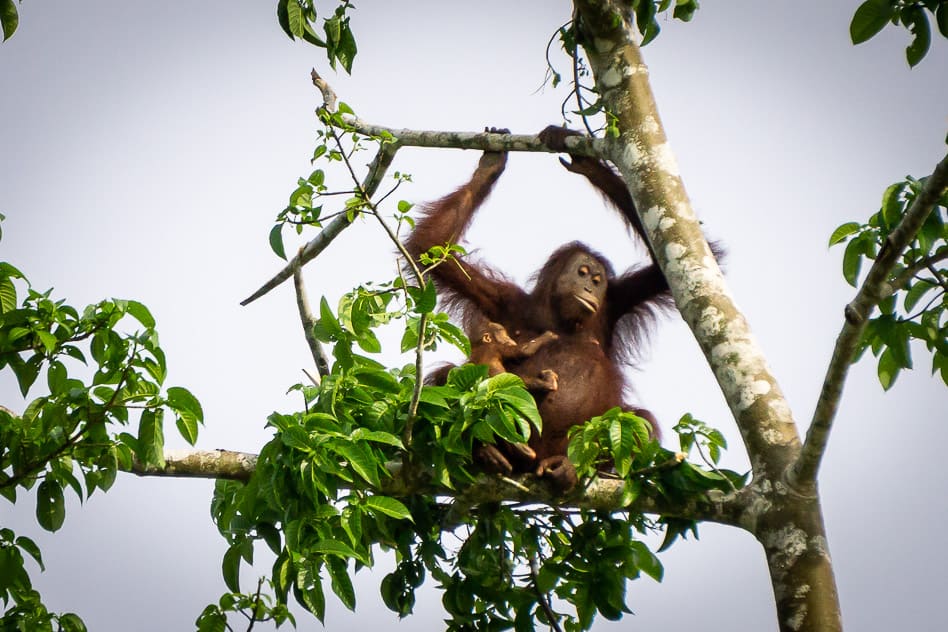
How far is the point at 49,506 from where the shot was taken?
4906mm

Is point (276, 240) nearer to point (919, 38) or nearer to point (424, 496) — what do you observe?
point (424, 496)

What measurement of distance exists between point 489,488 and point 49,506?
2.11 meters

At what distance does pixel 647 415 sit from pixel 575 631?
1316 mm

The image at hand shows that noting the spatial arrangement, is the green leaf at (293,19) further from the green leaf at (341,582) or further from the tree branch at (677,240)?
the green leaf at (341,582)

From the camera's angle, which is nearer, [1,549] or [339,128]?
[339,128]

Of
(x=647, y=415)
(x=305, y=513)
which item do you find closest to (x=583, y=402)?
(x=647, y=415)

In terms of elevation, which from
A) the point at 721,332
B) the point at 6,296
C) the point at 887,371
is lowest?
the point at 887,371

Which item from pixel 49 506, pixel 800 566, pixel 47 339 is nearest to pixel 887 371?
pixel 800 566

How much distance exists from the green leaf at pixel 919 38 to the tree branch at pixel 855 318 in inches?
32.9

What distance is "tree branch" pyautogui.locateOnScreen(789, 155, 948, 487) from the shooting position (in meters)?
3.56

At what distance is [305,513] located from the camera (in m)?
4.39

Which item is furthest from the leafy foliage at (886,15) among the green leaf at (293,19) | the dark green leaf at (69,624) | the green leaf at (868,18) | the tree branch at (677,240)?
the dark green leaf at (69,624)

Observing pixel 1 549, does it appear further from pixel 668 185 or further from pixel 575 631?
pixel 668 185

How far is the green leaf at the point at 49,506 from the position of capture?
16.0 ft
